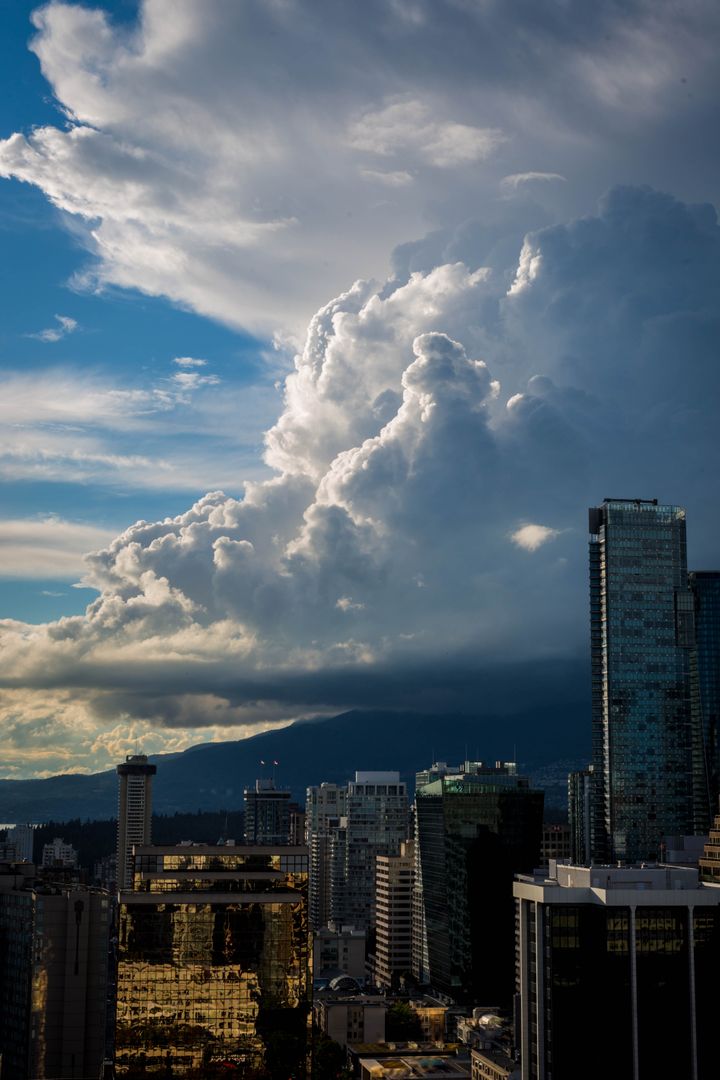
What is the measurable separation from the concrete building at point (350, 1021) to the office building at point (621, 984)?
70118 millimetres

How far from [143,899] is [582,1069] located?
3466cm

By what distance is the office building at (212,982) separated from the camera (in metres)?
99.0

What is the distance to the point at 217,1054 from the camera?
99.5 meters

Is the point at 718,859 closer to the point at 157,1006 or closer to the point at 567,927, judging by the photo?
the point at 567,927

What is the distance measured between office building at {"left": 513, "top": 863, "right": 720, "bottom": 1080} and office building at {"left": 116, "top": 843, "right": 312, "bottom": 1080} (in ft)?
66.8

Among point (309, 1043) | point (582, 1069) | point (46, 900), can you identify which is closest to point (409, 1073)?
point (309, 1043)

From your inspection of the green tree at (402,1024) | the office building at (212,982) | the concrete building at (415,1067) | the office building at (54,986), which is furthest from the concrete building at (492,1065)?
the office building at (54,986)

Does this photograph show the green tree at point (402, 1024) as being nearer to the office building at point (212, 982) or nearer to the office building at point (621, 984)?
the office building at point (212, 982)

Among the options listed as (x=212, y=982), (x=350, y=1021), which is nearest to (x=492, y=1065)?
(x=212, y=982)

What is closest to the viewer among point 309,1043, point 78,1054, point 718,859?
point 718,859

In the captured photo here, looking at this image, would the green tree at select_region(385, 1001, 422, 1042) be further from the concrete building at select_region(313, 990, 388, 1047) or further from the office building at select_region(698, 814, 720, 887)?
the office building at select_region(698, 814, 720, 887)

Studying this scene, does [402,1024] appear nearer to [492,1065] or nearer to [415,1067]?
[415,1067]

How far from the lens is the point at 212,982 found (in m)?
100

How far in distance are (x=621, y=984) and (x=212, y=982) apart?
1226 inches
